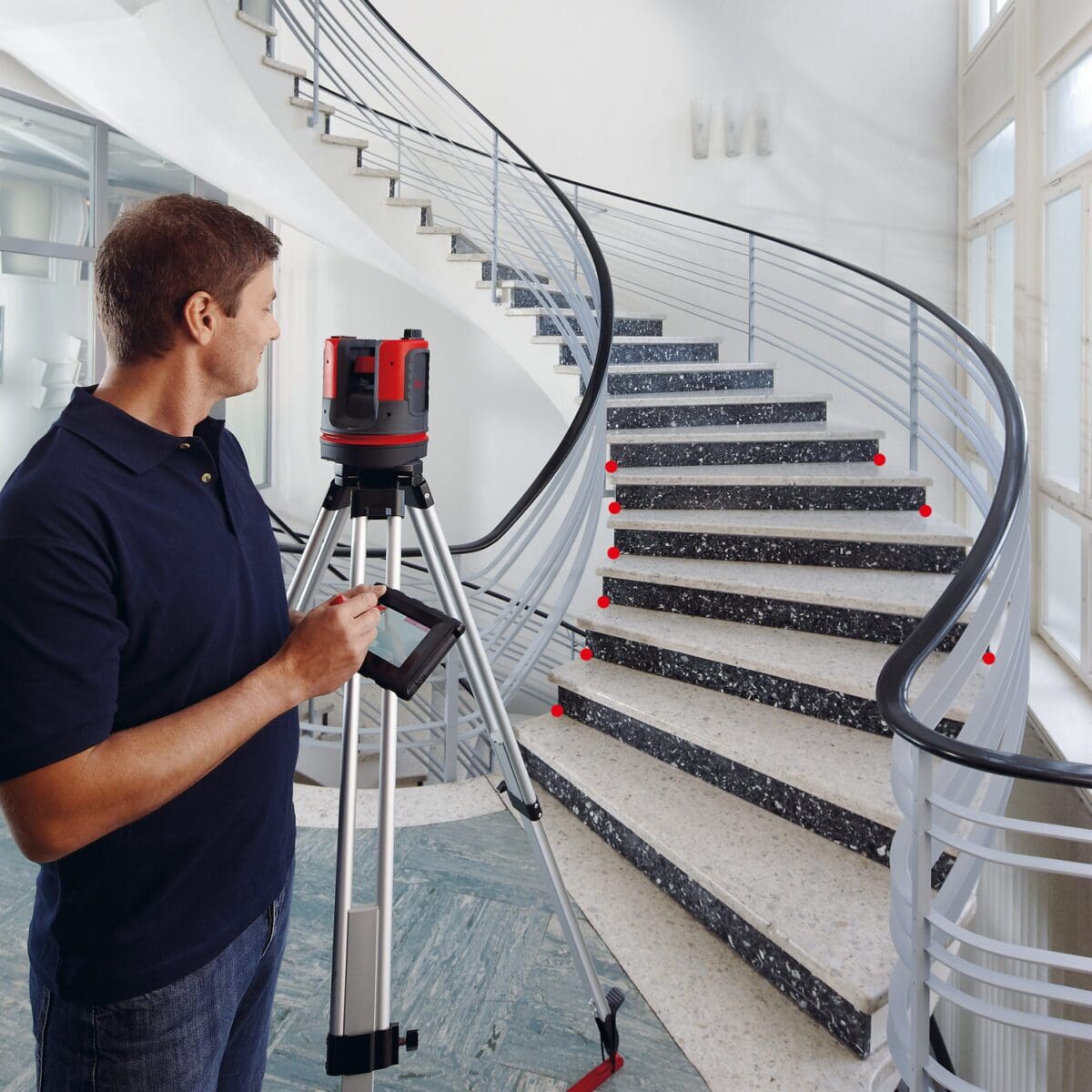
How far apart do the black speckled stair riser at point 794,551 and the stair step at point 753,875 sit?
827 millimetres

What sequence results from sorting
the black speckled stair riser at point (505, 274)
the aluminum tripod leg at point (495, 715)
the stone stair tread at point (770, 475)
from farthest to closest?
the black speckled stair riser at point (505, 274) < the stone stair tread at point (770, 475) < the aluminum tripod leg at point (495, 715)

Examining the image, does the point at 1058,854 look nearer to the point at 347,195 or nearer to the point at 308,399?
the point at 347,195

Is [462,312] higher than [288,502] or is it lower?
higher

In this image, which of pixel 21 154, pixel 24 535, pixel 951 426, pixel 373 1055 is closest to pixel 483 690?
pixel 373 1055

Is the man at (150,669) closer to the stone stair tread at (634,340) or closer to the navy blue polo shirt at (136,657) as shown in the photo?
the navy blue polo shirt at (136,657)

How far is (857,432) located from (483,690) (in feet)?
8.62

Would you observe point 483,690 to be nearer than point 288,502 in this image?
Yes

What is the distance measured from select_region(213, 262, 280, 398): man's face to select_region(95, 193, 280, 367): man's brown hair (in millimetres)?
22

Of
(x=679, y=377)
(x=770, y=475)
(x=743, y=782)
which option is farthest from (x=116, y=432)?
(x=679, y=377)

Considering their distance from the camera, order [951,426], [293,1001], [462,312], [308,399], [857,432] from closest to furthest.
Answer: [293,1001]
[857,432]
[462,312]
[951,426]
[308,399]

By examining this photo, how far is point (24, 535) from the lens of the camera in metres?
0.72

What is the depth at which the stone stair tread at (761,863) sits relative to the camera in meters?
1.68

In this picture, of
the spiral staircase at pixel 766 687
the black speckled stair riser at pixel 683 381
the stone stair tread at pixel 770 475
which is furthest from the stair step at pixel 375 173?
the stone stair tread at pixel 770 475

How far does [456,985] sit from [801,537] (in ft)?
5.75
